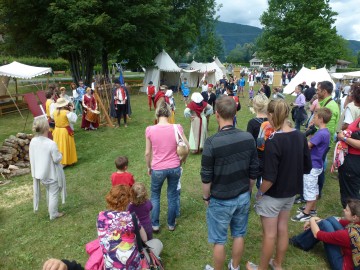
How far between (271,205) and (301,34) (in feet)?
133

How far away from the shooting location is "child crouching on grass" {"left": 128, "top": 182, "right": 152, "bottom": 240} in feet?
10.1

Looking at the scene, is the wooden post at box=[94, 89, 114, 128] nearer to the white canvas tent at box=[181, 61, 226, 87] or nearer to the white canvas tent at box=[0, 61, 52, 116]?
the white canvas tent at box=[0, 61, 52, 116]

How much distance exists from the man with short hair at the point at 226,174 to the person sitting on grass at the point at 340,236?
107cm

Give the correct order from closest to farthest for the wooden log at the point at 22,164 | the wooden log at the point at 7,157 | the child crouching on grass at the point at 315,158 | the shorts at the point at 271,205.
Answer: the shorts at the point at 271,205, the child crouching on grass at the point at 315,158, the wooden log at the point at 7,157, the wooden log at the point at 22,164

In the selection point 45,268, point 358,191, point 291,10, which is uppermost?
point 291,10

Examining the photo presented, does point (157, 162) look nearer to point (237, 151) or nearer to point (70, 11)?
point (237, 151)

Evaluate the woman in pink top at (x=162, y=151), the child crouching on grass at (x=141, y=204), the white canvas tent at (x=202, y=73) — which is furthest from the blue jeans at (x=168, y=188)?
the white canvas tent at (x=202, y=73)

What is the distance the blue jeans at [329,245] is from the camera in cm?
314

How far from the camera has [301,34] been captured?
3741 centimetres

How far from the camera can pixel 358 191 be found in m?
3.69

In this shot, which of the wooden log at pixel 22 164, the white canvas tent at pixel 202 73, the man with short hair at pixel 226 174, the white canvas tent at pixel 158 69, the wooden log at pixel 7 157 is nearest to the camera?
the man with short hair at pixel 226 174

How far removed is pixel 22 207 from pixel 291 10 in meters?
42.3

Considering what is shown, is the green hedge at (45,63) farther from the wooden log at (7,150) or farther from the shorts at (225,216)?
the shorts at (225,216)

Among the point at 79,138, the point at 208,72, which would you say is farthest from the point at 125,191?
the point at 208,72
